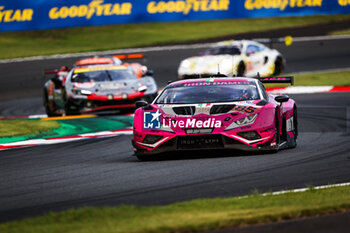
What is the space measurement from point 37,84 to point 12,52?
206 inches

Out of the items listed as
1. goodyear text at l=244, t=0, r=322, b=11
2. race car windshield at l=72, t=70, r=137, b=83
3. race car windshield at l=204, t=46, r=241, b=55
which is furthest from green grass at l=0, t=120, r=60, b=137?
goodyear text at l=244, t=0, r=322, b=11

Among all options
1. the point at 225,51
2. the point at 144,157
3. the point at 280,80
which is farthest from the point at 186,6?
the point at 144,157

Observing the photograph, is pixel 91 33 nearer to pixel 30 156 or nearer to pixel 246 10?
pixel 246 10

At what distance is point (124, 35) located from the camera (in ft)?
124

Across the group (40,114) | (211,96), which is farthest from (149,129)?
(40,114)

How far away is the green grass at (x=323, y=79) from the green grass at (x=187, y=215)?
56.3 ft

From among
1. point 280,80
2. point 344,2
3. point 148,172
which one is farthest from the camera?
point 344,2

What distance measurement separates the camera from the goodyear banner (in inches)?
1107

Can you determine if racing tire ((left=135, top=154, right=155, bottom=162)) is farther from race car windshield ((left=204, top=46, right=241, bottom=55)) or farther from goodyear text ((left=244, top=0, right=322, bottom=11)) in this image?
goodyear text ((left=244, top=0, right=322, bottom=11))

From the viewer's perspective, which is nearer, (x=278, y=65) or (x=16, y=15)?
(x=278, y=65)

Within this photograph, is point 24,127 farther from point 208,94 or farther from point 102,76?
point 208,94

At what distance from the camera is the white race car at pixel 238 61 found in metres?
25.0

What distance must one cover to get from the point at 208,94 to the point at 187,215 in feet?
15.9

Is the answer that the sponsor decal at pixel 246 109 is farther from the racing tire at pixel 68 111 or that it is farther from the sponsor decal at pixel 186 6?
the sponsor decal at pixel 186 6
